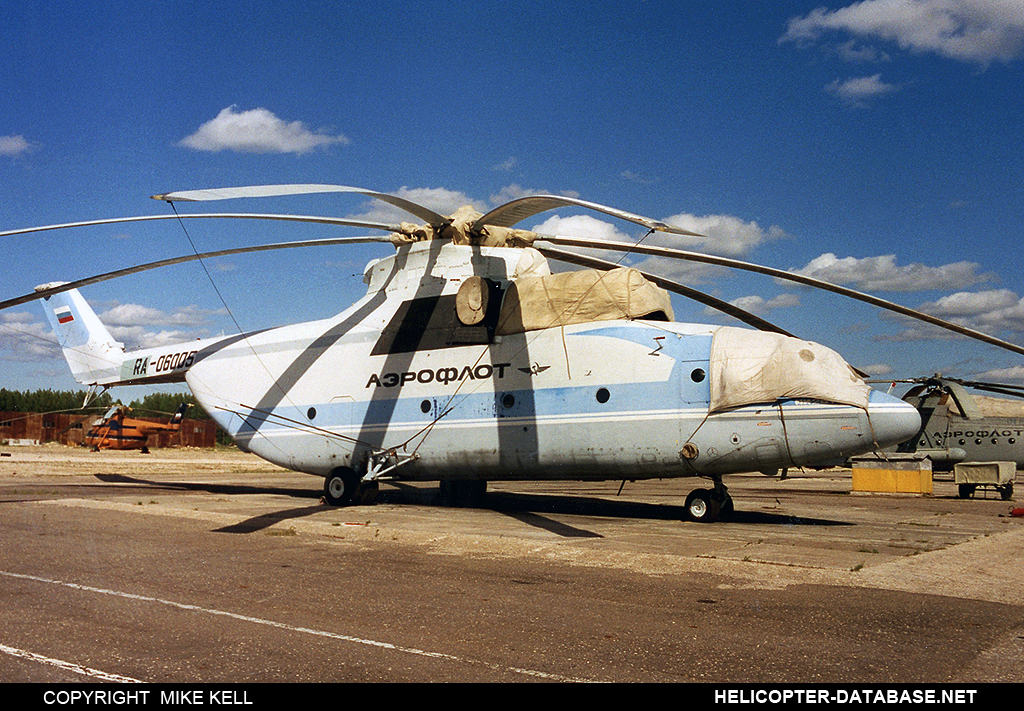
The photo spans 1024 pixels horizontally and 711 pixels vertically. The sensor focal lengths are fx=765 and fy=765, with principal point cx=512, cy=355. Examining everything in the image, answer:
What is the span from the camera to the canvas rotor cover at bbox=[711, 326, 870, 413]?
1259cm

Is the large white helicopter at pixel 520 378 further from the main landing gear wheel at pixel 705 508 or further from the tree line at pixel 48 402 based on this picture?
the tree line at pixel 48 402

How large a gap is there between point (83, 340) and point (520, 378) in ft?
51.2

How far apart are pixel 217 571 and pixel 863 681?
259 inches

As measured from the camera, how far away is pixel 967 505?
20.2m

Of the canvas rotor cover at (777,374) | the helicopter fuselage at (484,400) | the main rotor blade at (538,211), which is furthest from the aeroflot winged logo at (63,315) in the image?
the canvas rotor cover at (777,374)

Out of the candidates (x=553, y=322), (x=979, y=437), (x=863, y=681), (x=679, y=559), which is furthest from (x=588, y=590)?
(x=979, y=437)

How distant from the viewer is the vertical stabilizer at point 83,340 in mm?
22609

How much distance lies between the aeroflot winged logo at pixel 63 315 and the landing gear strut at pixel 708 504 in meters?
19.6

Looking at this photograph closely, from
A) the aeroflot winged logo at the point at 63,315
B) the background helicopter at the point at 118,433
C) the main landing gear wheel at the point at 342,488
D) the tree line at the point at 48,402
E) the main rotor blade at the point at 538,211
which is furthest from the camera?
the tree line at the point at 48,402

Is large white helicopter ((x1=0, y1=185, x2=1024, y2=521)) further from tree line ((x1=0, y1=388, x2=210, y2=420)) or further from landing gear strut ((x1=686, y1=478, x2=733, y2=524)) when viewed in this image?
tree line ((x1=0, y1=388, x2=210, y2=420))

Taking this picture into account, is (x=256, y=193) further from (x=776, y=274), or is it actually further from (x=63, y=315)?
(x=63, y=315)

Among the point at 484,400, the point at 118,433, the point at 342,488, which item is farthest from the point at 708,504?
the point at 118,433

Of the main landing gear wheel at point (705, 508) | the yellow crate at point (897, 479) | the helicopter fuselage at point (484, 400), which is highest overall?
the helicopter fuselage at point (484, 400)

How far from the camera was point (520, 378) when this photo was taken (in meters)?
14.8
